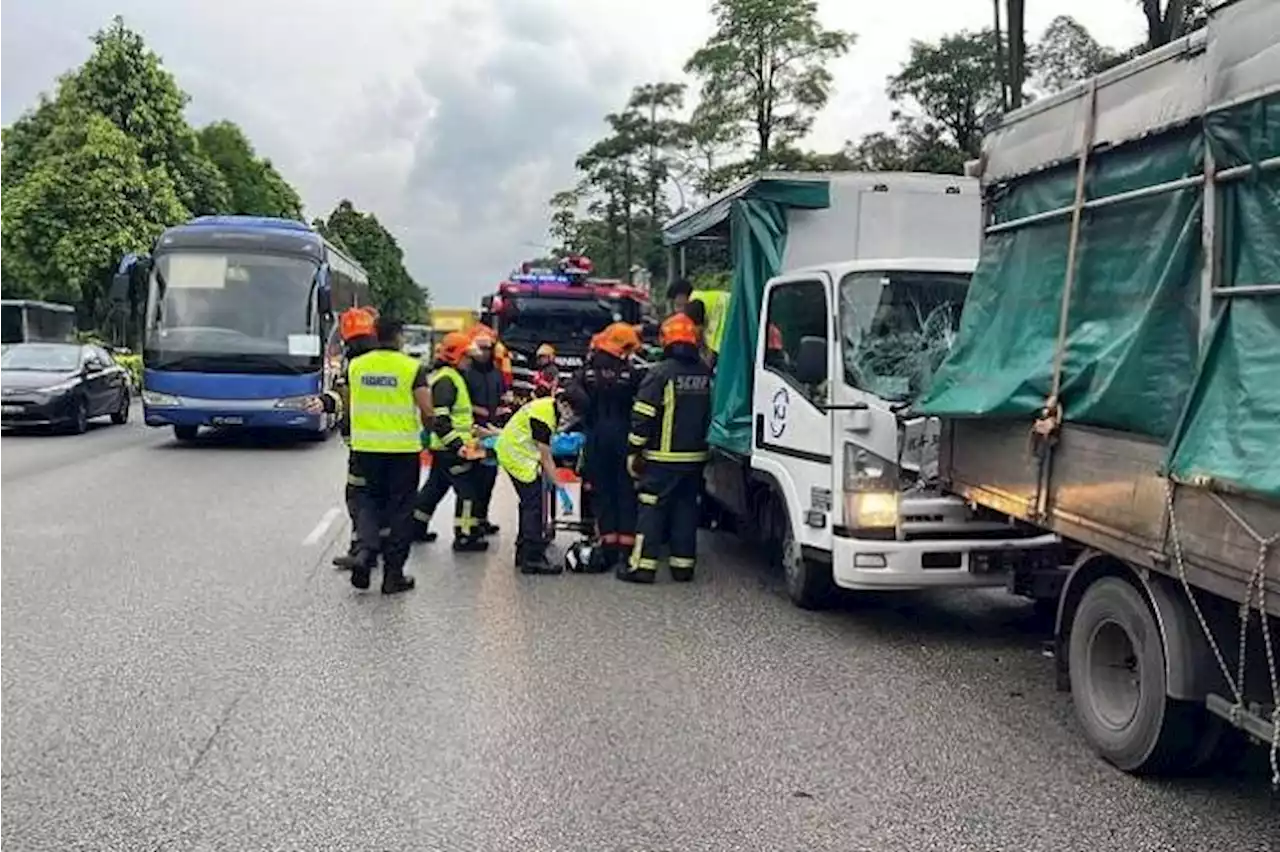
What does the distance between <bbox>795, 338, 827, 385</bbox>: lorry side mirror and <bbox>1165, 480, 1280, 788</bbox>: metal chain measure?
3.16 metres

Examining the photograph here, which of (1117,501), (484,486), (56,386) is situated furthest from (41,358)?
(1117,501)

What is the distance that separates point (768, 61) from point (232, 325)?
25478 millimetres

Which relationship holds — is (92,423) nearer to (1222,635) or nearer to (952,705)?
(952,705)

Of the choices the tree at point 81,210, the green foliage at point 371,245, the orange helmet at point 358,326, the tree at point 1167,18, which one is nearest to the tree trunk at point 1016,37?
the tree at point 1167,18

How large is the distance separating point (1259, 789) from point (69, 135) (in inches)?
1618

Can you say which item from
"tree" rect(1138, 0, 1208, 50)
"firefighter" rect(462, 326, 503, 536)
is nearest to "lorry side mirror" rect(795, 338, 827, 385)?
"firefighter" rect(462, 326, 503, 536)

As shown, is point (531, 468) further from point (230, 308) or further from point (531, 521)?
point (230, 308)

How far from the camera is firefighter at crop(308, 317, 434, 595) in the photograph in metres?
8.45

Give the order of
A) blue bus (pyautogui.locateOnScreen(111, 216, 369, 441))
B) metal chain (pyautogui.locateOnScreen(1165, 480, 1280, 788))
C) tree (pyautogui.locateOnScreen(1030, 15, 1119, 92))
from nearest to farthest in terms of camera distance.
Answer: metal chain (pyautogui.locateOnScreen(1165, 480, 1280, 788)) → blue bus (pyautogui.locateOnScreen(111, 216, 369, 441)) → tree (pyautogui.locateOnScreen(1030, 15, 1119, 92))

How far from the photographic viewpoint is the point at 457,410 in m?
9.59

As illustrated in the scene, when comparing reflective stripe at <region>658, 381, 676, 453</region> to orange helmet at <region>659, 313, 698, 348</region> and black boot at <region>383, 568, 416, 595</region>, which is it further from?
black boot at <region>383, 568, 416, 595</region>

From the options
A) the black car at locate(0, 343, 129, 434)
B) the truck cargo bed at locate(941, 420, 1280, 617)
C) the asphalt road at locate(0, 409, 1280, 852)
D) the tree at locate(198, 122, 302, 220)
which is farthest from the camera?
the tree at locate(198, 122, 302, 220)

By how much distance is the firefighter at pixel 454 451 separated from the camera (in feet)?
31.3

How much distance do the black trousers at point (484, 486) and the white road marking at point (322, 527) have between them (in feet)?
4.37
